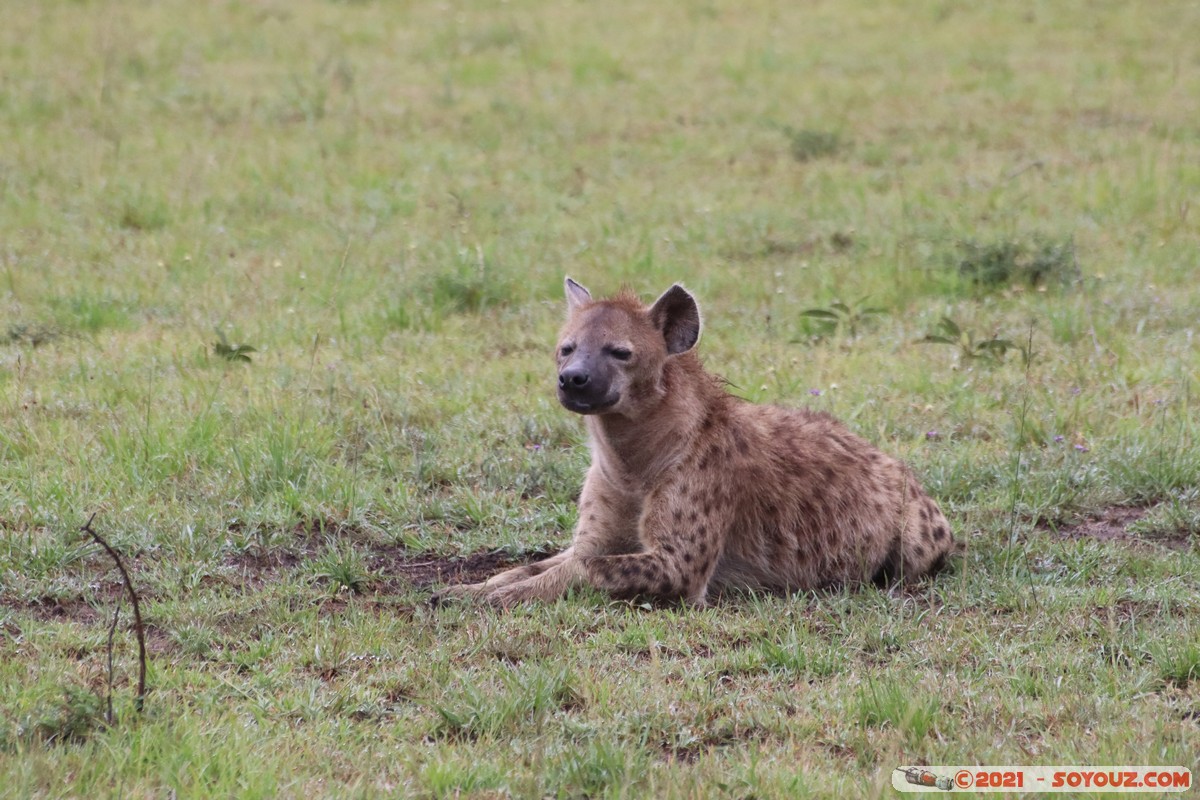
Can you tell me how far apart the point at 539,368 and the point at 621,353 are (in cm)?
226

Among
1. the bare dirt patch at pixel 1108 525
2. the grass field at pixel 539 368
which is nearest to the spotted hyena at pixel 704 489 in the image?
the grass field at pixel 539 368

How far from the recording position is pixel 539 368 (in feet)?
24.7

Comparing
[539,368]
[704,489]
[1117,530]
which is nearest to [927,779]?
[704,489]

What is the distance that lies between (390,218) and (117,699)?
6207 mm

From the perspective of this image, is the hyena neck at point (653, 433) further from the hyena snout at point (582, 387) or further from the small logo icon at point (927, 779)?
the small logo icon at point (927, 779)

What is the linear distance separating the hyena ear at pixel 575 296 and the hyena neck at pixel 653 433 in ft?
1.38

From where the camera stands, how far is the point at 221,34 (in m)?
14.0

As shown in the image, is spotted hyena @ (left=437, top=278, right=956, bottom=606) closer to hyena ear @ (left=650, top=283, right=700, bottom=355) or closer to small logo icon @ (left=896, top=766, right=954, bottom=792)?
hyena ear @ (left=650, top=283, right=700, bottom=355)

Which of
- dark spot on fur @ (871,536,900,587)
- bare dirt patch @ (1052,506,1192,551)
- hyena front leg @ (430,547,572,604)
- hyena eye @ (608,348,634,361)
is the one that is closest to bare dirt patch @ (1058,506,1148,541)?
bare dirt patch @ (1052,506,1192,551)

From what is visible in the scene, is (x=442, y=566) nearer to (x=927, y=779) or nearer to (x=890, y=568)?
(x=890, y=568)

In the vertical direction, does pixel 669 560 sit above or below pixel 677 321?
below

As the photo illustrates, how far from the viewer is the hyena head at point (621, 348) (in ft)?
17.0

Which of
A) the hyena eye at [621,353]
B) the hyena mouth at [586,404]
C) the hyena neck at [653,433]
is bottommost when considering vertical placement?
the hyena neck at [653,433]

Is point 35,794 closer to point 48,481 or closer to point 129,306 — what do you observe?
point 48,481
